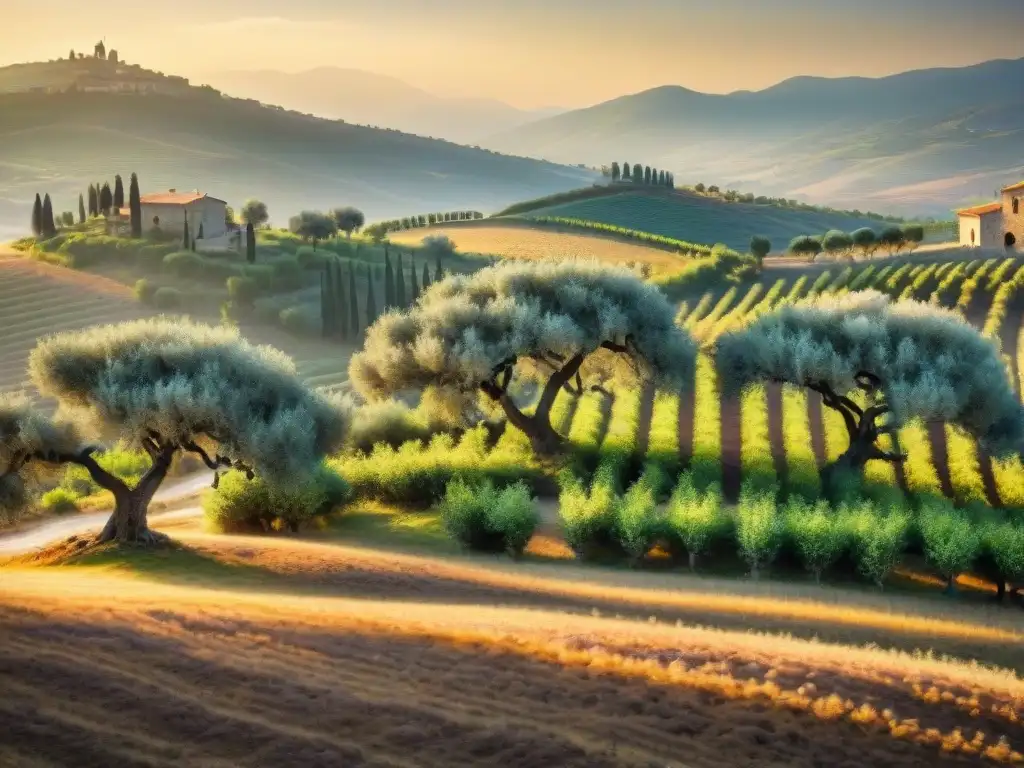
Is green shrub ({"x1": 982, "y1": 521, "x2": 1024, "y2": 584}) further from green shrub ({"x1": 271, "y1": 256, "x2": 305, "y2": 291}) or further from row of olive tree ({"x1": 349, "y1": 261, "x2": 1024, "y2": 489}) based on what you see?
green shrub ({"x1": 271, "y1": 256, "x2": 305, "y2": 291})

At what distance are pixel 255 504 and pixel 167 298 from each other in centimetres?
6200

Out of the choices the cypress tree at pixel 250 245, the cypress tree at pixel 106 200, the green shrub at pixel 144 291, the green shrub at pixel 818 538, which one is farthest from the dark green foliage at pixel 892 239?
the cypress tree at pixel 106 200

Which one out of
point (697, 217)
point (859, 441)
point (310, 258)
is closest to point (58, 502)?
point (859, 441)

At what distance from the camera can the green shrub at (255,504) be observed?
33.8m

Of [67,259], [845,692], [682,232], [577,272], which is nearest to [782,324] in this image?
[577,272]

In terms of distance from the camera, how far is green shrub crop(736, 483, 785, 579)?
29125mm

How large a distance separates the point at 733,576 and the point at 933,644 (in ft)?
26.1

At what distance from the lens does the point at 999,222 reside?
3425 inches

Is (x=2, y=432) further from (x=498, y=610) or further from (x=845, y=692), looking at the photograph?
(x=845, y=692)

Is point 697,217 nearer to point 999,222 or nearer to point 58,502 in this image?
point 999,222

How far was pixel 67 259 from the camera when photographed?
102 m

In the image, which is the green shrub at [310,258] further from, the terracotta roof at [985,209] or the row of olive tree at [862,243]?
the terracotta roof at [985,209]


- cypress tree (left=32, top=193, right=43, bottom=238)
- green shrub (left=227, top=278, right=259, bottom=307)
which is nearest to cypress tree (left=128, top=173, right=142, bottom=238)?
cypress tree (left=32, top=193, right=43, bottom=238)

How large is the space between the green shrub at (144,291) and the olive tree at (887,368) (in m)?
65.7
